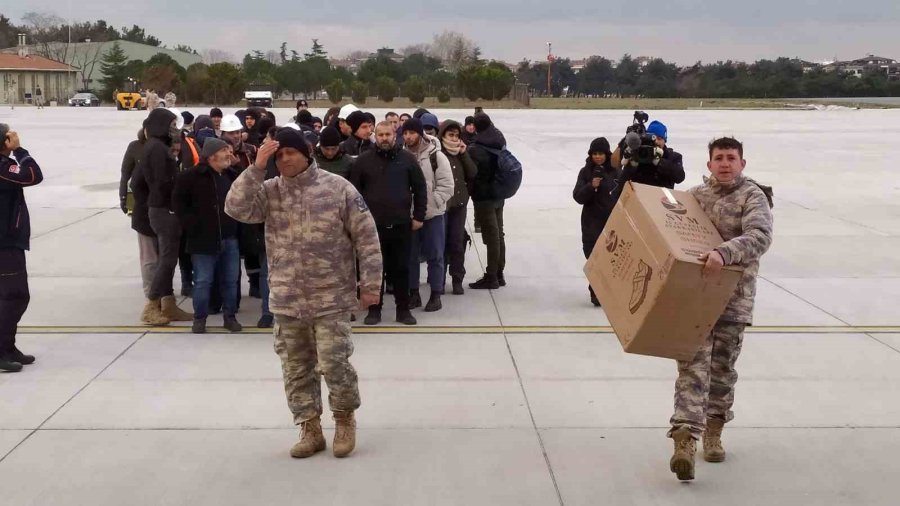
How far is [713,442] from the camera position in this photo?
16.6 feet

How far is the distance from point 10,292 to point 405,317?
305 centimetres

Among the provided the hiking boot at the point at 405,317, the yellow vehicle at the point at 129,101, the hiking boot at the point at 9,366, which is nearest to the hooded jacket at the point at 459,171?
the hiking boot at the point at 405,317

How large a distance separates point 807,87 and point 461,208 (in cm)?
9801

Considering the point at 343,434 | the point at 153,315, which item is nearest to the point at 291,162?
the point at 343,434

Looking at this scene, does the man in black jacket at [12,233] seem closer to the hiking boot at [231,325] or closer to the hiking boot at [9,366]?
the hiking boot at [9,366]

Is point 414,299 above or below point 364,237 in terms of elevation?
below

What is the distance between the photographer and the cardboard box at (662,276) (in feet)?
14.4

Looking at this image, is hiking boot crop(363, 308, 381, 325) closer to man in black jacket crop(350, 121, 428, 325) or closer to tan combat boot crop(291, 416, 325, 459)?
man in black jacket crop(350, 121, 428, 325)

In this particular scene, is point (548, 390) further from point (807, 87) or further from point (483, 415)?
point (807, 87)

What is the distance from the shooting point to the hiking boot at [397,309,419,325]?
314 inches

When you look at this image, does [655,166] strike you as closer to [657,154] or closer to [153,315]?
[657,154]

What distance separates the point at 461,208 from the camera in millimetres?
Result: 8805

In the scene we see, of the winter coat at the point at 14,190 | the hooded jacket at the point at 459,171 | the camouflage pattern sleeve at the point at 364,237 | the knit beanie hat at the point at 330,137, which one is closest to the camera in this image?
the camouflage pattern sleeve at the point at 364,237

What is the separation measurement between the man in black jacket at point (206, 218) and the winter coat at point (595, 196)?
9.81 ft
